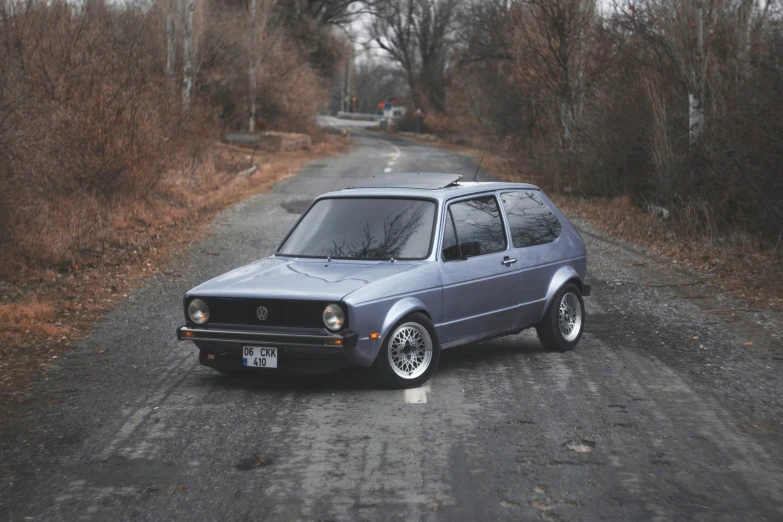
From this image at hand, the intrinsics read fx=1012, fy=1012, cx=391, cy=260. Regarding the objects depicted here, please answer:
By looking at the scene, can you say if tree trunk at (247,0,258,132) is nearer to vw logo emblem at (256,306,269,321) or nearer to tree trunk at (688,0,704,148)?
tree trunk at (688,0,704,148)

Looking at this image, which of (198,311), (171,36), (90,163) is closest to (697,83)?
Answer: (90,163)

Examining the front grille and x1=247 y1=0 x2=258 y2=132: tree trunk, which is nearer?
the front grille

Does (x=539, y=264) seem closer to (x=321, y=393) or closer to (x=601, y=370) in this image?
(x=601, y=370)

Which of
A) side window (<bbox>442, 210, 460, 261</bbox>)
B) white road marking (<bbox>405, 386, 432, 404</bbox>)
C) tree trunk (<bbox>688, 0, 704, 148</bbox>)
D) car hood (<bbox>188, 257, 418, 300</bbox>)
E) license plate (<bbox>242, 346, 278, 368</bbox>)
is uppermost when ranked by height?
tree trunk (<bbox>688, 0, 704, 148</bbox>)

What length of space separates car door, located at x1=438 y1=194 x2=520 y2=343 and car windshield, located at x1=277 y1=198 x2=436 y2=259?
22 centimetres

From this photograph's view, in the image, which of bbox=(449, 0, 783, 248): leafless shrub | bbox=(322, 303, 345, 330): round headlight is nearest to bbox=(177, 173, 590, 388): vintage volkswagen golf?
bbox=(322, 303, 345, 330): round headlight

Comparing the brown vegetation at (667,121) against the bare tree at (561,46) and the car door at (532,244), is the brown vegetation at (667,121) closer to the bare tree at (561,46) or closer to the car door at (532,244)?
the bare tree at (561,46)

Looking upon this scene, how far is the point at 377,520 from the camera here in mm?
4859

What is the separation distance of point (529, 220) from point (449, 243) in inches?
51.0

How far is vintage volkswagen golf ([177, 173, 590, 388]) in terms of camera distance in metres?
7.27

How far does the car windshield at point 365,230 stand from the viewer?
27.0 ft

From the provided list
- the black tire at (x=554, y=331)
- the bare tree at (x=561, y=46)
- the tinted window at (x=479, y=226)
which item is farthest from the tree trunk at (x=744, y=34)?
the tinted window at (x=479, y=226)

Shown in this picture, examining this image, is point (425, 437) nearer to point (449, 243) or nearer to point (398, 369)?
point (398, 369)

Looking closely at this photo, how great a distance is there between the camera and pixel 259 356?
290 inches
